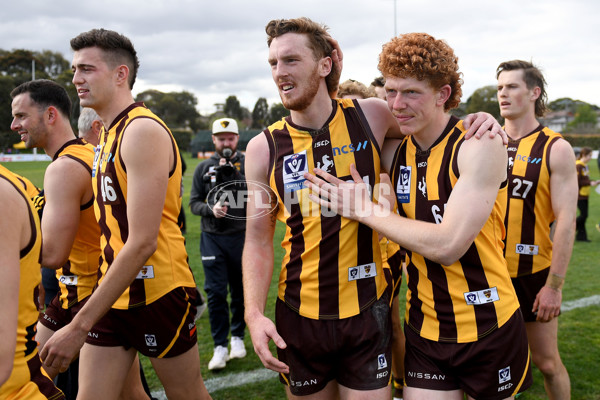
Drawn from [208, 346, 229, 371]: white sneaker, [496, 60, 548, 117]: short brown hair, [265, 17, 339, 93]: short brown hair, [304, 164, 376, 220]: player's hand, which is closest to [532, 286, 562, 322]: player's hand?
[496, 60, 548, 117]: short brown hair

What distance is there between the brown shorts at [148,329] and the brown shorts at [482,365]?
1377 mm

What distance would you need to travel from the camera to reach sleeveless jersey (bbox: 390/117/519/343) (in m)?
2.32

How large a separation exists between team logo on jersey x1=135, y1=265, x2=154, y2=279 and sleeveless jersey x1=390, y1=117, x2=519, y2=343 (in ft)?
4.98

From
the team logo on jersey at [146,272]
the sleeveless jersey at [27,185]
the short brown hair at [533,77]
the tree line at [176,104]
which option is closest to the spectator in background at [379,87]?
the short brown hair at [533,77]

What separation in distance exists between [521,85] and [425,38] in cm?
182

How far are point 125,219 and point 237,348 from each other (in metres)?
2.77

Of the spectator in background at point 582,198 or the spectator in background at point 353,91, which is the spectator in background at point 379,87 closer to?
the spectator in background at point 353,91

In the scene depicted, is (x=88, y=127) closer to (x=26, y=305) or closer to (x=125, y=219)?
(x=125, y=219)

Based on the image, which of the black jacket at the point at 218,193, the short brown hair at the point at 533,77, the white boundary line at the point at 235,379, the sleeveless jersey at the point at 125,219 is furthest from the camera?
the black jacket at the point at 218,193

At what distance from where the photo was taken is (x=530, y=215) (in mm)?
3578

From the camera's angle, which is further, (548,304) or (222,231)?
(222,231)

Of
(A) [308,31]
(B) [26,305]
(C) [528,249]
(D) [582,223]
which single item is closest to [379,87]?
(C) [528,249]

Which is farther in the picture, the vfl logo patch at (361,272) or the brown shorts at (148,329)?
the brown shorts at (148,329)

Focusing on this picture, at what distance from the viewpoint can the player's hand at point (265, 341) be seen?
225cm
